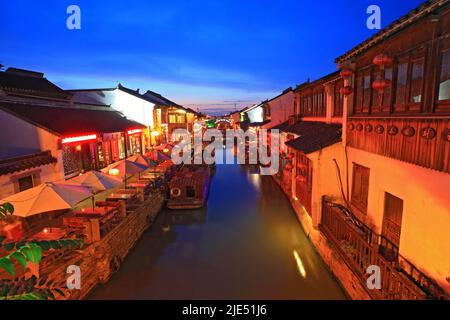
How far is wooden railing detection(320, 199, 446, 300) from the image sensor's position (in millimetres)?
6062

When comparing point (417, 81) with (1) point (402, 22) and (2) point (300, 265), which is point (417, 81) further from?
(2) point (300, 265)

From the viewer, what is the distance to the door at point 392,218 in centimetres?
809

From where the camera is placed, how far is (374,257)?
24.2 feet

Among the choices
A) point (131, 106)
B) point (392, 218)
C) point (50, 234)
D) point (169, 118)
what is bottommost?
point (50, 234)

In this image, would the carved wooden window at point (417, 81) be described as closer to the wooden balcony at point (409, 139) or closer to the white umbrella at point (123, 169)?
the wooden balcony at point (409, 139)

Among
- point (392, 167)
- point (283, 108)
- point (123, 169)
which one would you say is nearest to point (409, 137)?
point (392, 167)

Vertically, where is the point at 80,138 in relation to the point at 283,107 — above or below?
below

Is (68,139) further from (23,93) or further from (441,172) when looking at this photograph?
(441,172)

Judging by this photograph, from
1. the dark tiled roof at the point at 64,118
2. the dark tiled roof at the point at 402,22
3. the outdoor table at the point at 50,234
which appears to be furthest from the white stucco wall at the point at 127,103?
→ the dark tiled roof at the point at 402,22

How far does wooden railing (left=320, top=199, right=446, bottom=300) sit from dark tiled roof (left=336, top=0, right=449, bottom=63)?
613 cm

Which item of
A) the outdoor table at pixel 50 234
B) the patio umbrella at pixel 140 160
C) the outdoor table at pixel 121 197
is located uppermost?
the patio umbrella at pixel 140 160

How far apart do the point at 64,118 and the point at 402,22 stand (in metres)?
19.3

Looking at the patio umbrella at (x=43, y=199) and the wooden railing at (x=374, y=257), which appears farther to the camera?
the patio umbrella at (x=43, y=199)

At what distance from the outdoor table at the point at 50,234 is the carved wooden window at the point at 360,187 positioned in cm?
1175
